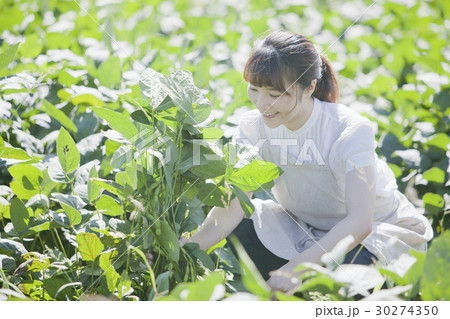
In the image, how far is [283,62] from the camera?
1.25 m

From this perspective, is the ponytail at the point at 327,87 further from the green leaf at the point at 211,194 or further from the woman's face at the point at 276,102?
the green leaf at the point at 211,194

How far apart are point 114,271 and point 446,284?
604 millimetres

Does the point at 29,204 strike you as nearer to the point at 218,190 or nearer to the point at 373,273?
the point at 218,190

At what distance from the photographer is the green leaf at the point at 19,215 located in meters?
1.22

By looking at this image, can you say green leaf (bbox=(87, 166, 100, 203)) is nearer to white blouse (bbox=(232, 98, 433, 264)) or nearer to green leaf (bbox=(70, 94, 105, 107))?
white blouse (bbox=(232, 98, 433, 264))

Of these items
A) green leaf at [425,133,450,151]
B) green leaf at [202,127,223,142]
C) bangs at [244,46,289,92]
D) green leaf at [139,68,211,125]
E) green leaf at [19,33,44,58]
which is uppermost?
green leaf at [139,68,211,125]

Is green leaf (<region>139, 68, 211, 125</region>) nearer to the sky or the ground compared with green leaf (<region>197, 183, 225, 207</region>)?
nearer to the sky

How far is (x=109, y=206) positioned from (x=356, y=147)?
1.89 feet

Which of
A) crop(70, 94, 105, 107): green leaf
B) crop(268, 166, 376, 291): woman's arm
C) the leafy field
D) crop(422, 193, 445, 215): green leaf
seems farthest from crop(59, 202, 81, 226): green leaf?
crop(422, 193, 445, 215): green leaf

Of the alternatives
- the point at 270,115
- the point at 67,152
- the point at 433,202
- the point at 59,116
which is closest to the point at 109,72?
the point at 59,116

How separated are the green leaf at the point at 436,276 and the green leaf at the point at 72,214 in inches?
27.5

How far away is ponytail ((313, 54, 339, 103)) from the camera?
143cm

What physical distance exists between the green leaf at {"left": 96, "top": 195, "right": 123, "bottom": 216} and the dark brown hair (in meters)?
0.41

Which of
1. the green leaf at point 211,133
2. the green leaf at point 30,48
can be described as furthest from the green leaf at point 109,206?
the green leaf at point 30,48
